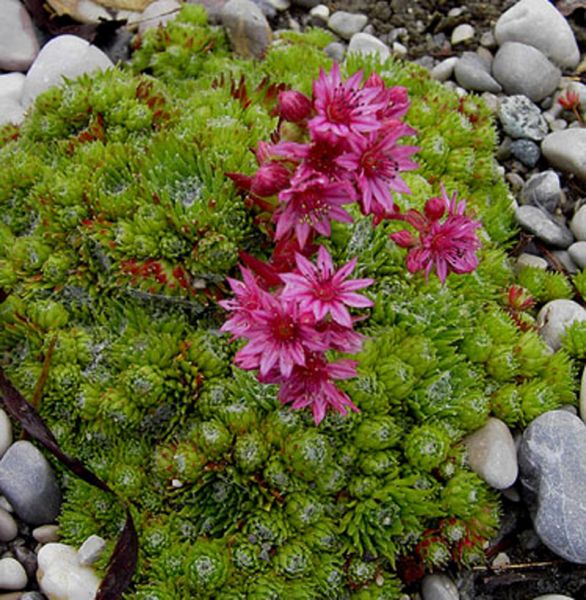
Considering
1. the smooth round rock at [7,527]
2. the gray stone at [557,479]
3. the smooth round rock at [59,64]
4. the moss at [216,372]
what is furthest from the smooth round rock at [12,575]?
the smooth round rock at [59,64]

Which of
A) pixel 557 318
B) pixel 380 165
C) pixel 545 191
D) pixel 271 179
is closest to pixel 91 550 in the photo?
pixel 271 179

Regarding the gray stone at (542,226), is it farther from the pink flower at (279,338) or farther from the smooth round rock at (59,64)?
the smooth round rock at (59,64)

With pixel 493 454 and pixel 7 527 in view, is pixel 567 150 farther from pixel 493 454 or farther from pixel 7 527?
pixel 7 527

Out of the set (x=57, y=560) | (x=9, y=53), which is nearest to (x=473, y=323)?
(x=57, y=560)

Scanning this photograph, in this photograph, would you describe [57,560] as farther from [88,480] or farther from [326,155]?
[326,155]

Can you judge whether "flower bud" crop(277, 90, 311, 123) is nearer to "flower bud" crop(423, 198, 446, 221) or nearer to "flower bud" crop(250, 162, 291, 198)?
"flower bud" crop(250, 162, 291, 198)

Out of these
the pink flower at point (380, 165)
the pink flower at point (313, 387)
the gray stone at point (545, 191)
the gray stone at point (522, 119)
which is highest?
the pink flower at point (380, 165)
